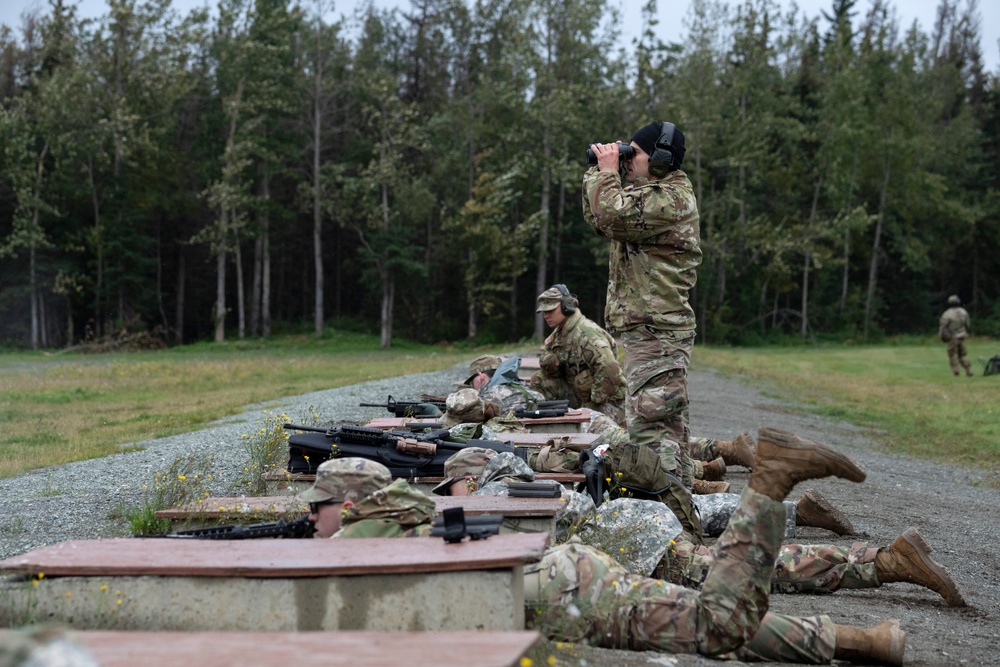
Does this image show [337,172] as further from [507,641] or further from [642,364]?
[507,641]

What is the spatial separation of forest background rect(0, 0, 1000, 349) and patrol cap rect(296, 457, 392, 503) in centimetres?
3703

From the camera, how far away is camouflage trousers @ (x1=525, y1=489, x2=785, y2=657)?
14.5ft

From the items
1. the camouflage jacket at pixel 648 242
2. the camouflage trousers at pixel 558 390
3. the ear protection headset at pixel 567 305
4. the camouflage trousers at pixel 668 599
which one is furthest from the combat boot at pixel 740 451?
Answer: the camouflage trousers at pixel 668 599

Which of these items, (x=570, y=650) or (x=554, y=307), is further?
(x=554, y=307)

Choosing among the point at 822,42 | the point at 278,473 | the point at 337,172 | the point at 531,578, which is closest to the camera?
the point at 531,578

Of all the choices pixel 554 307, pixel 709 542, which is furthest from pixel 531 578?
pixel 554 307

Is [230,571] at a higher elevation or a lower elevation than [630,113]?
lower

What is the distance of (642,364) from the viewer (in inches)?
260

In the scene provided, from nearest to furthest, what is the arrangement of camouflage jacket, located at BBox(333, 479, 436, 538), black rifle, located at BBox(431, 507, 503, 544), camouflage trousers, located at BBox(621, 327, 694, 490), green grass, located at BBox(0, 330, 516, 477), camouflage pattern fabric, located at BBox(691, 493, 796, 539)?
black rifle, located at BBox(431, 507, 503, 544), camouflage jacket, located at BBox(333, 479, 436, 538), camouflage trousers, located at BBox(621, 327, 694, 490), camouflage pattern fabric, located at BBox(691, 493, 796, 539), green grass, located at BBox(0, 330, 516, 477)

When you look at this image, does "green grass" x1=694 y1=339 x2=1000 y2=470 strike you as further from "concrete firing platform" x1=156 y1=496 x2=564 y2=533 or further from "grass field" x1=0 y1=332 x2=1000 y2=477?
"concrete firing platform" x1=156 y1=496 x2=564 y2=533

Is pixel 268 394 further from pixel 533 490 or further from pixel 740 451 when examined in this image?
pixel 533 490

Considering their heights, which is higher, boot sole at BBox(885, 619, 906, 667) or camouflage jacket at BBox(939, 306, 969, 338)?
boot sole at BBox(885, 619, 906, 667)

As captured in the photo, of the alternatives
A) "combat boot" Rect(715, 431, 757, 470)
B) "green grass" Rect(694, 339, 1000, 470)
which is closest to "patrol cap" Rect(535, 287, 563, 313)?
"combat boot" Rect(715, 431, 757, 470)

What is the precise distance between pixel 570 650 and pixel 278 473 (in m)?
4.27
